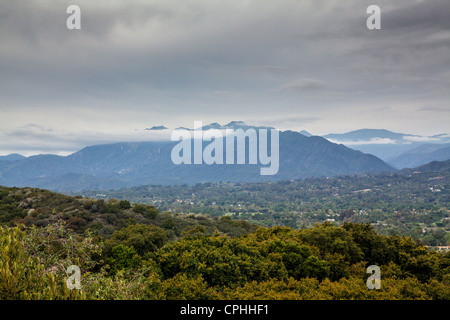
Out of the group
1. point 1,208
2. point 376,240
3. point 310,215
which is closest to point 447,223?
point 310,215

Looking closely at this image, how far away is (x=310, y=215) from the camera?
137750 millimetres

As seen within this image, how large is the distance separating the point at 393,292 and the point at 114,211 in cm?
3815

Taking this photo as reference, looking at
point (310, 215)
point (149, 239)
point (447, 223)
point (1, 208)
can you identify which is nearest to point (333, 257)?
point (149, 239)

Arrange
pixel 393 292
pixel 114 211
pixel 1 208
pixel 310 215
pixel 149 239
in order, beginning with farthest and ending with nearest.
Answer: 1. pixel 310 215
2. pixel 114 211
3. pixel 1 208
4. pixel 149 239
5. pixel 393 292

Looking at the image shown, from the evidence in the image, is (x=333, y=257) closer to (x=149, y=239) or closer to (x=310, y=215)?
(x=149, y=239)

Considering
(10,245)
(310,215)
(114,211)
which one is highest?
(10,245)

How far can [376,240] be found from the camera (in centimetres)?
2039

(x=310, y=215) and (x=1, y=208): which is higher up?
(x=1, y=208)
